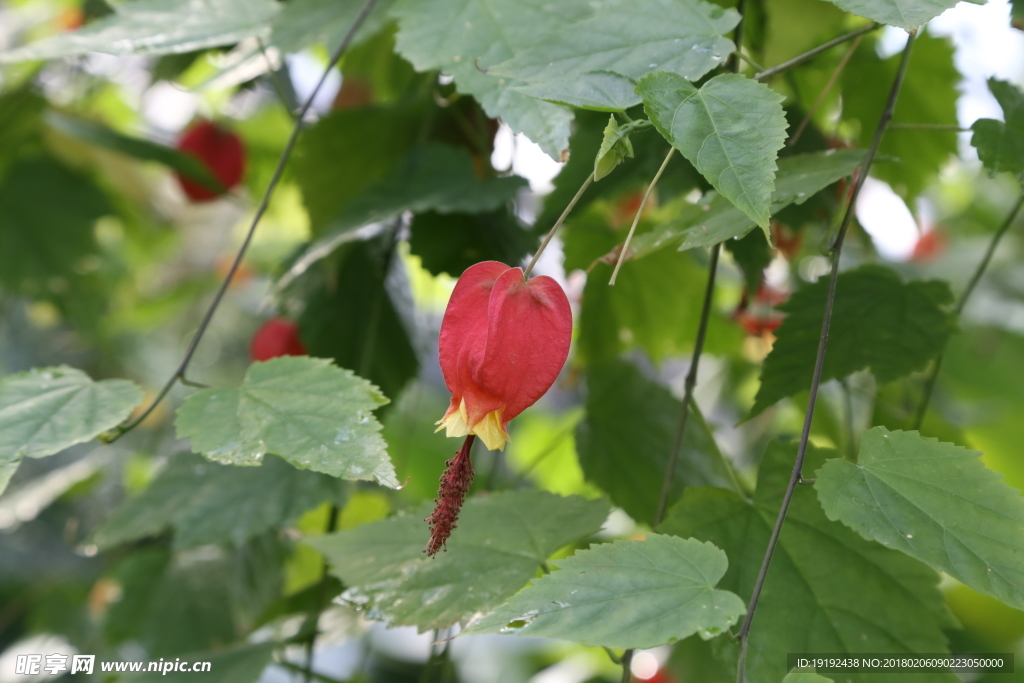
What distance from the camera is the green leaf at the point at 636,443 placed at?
539 mm

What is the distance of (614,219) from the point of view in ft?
3.01

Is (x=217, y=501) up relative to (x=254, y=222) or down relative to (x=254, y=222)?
down

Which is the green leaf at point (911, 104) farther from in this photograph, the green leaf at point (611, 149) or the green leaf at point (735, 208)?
the green leaf at point (611, 149)

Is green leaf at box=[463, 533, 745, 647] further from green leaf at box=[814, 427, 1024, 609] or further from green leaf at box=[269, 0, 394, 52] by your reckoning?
green leaf at box=[269, 0, 394, 52]

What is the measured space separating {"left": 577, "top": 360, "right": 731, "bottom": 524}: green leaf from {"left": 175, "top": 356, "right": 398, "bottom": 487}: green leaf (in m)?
0.23

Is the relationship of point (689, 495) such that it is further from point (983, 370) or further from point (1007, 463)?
point (983, 370)

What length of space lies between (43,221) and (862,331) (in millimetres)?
962

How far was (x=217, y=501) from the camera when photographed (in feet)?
1.86

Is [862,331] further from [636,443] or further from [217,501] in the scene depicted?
[217,501]

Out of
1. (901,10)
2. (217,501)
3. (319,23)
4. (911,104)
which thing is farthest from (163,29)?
(911,104)

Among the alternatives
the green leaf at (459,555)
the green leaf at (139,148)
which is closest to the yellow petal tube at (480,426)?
the green leaf at (459,555)

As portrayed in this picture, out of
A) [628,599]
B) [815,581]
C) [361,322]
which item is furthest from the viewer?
[361,322]

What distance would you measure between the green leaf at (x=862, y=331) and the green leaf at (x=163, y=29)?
39 centimetres

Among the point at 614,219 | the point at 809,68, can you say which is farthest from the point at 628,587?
the point at 614,219
